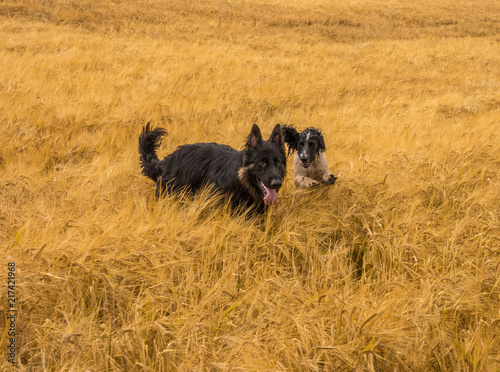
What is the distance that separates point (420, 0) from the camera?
37.6 m

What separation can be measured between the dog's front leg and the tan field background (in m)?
0.11

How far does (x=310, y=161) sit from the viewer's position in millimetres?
4766

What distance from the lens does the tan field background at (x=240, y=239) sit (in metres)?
2.25

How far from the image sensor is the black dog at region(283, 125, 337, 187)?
15.4 ft

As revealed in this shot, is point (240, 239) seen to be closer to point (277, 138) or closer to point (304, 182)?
point (277, 138)

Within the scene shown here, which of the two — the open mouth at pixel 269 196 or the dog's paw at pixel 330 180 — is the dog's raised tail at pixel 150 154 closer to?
the open mouth at pixel 269 196

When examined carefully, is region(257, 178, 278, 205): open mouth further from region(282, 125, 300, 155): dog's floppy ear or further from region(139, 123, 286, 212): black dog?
region(282, 125, 300, 155): dog's floppy ear

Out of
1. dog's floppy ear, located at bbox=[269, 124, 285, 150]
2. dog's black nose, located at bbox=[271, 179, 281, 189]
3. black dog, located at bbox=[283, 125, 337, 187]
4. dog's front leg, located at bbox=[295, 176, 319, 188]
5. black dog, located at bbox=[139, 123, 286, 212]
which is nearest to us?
dog's black nose, located at bbox=[271, 179, 281, 189]

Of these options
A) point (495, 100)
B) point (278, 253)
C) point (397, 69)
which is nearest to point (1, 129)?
point (278, 253)

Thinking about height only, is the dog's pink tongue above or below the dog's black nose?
below

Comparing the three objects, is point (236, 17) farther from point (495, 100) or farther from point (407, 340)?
point (407, 340)

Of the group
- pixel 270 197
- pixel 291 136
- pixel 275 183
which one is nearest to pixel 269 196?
pixel 270 197

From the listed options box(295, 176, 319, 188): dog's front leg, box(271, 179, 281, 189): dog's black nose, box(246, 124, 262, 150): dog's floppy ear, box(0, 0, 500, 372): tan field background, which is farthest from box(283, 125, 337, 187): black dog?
box(271, 179, 281, 189): dog's black nose

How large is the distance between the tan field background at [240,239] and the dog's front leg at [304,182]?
0.11 meters
